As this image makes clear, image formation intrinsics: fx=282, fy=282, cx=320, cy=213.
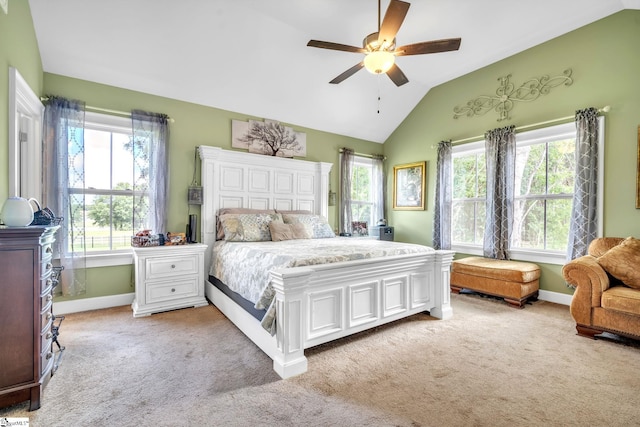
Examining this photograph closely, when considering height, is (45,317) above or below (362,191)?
below

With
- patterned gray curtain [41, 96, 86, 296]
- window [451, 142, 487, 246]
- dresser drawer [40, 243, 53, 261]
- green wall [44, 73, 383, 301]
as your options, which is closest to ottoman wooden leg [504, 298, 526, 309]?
window [451, 142, 487, 246]

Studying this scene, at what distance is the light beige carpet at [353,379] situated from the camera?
164 centimetres

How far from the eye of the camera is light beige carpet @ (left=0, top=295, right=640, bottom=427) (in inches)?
64.5

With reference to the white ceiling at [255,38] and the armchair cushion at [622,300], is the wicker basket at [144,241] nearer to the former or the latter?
the white ceiling at [255,38]

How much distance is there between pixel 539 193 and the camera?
4090 mm

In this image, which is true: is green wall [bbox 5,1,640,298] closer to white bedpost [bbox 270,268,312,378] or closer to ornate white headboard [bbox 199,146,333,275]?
ornate white headboard [bbox 199,146,333,275]

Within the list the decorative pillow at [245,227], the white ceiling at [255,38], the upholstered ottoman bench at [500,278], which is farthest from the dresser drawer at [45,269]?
the upholstered ottoman bench at [500,278]

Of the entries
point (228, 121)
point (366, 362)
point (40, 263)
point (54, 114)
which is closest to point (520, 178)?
point (366, 362)

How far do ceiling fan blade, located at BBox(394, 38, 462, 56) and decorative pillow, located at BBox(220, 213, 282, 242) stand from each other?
8.20 ft

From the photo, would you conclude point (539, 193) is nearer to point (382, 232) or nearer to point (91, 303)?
point (382, 232)

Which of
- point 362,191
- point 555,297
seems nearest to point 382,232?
point 362,191

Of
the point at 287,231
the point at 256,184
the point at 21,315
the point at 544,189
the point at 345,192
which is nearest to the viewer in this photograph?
the point at 21,315

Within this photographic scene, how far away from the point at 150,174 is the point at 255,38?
7.12 feet

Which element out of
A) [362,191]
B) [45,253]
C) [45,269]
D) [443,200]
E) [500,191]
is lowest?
[45,269]
